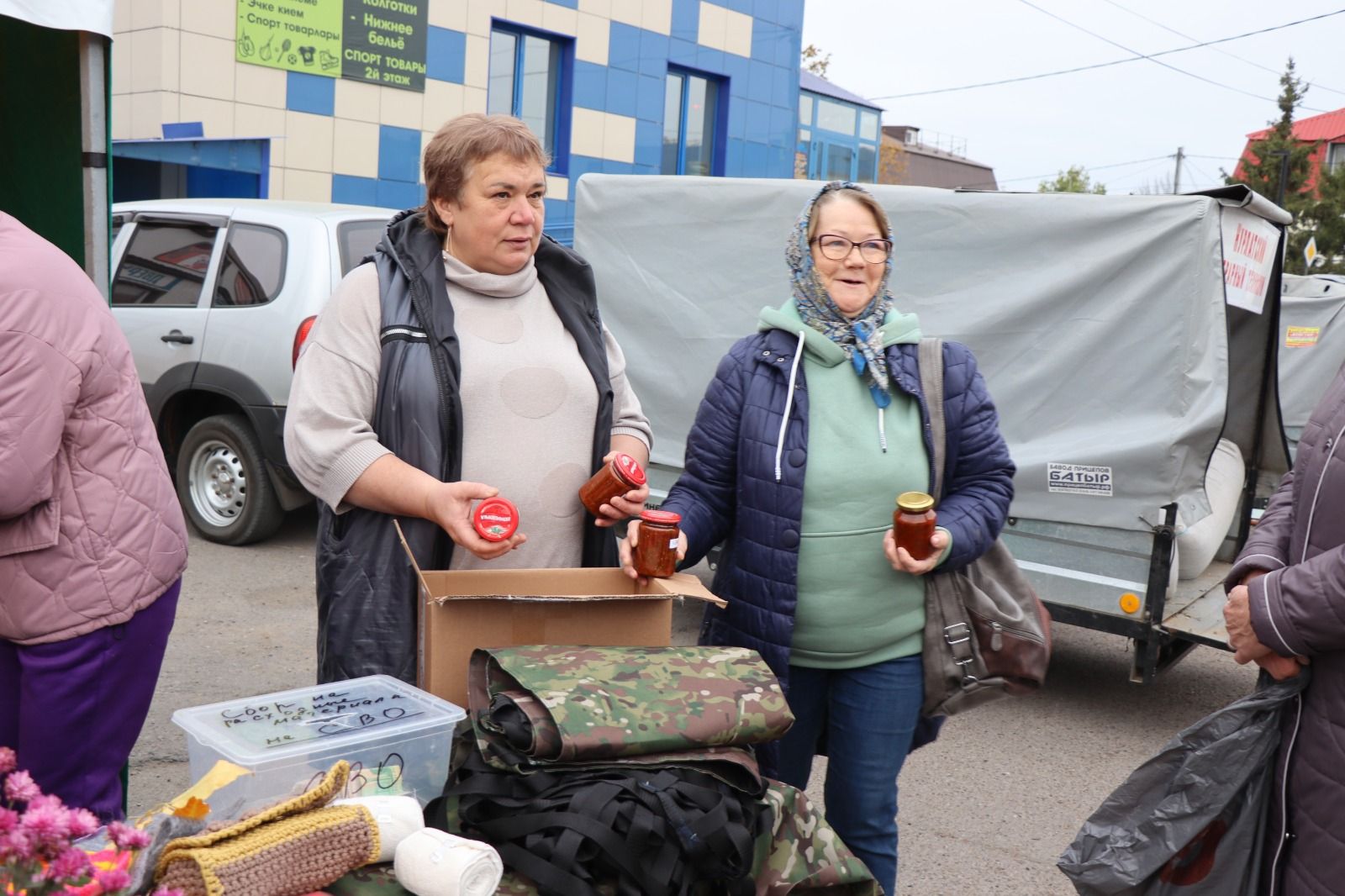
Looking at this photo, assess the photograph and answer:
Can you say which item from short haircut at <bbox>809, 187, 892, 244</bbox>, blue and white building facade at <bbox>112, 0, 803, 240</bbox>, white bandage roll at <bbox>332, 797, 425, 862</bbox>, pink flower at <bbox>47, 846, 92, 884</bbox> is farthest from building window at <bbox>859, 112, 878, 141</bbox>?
pink flower at <bbox>47, 846, 92, 884</bbox>

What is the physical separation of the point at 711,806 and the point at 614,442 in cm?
111

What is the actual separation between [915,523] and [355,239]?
17.6 feet

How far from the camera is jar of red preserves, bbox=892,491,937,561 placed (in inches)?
97.3

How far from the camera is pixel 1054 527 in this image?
17.5 feet

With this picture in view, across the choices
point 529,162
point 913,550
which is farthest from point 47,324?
point 913,550

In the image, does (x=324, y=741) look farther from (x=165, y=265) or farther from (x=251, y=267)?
(x=165, y=265)

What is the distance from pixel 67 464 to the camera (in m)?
2.32

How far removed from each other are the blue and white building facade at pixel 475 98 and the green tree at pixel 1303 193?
71.2ft

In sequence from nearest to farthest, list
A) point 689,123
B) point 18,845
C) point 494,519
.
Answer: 1. point 18,845
2. point 494,519
3. point 689,123

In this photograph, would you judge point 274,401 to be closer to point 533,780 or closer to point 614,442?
point 614,442

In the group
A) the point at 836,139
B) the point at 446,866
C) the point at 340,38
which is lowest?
the point at 446,866

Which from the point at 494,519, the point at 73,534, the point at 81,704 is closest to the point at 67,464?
the point at 73,534

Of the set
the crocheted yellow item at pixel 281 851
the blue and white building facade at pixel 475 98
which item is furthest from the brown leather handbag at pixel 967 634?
the blue and white building facade at pixel 475 98

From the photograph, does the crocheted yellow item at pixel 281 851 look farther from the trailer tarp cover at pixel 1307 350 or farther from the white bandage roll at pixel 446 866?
the trailer tarp cover at pixel 1307 350
